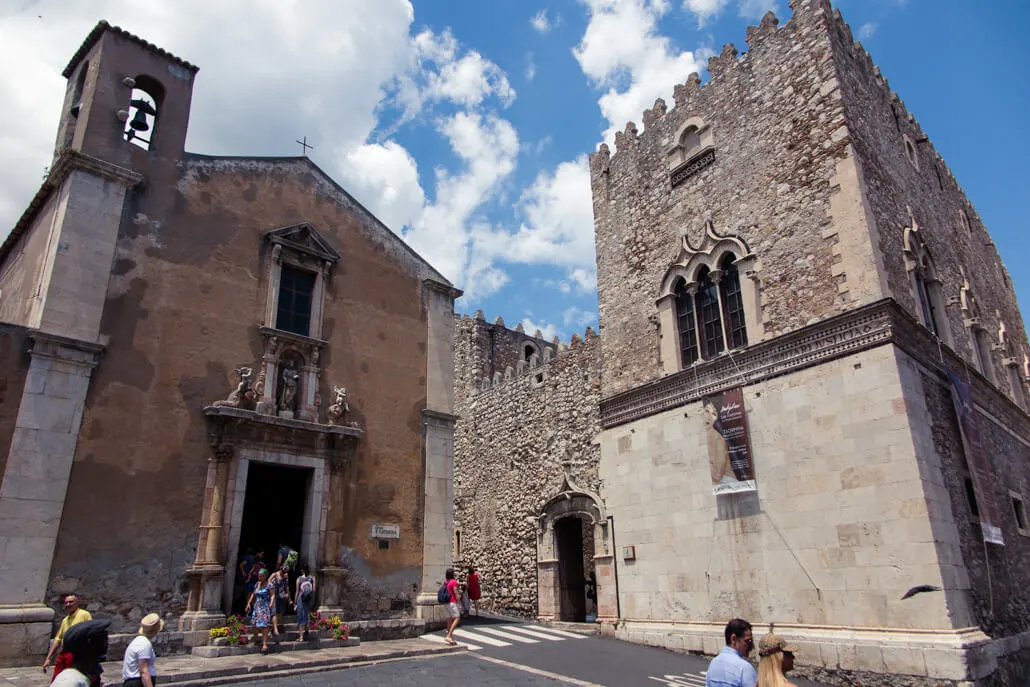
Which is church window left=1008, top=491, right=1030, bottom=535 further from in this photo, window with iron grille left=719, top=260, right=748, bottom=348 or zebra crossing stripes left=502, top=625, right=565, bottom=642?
zebra crossing stripes left=502, top=625, right=565, bottom=642

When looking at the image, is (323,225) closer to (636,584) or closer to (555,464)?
(555,464)

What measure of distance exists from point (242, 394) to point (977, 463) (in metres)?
13.7

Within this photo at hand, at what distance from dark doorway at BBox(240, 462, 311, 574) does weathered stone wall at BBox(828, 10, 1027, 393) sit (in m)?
12.2

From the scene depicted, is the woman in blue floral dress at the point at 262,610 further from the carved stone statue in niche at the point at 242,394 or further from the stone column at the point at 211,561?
the carved stone statue in niche at the point at 242,394

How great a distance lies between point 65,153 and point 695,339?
12.4 m

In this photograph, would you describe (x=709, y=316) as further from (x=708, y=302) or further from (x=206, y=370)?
(x=206, y=370)

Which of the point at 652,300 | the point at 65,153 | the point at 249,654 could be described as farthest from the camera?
the point at 652,300

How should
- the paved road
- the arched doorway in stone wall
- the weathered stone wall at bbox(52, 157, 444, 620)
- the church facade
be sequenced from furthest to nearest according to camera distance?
the arched doorway in stone wall → the weathered stone wall at bbox(52, 157, 444, 620) → the church facade → the paved road

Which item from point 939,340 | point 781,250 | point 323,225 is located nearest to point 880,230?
point 781,250

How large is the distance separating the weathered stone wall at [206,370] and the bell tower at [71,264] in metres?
0.25

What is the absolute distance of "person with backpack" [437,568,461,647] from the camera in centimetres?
1259

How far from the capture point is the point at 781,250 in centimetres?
1316

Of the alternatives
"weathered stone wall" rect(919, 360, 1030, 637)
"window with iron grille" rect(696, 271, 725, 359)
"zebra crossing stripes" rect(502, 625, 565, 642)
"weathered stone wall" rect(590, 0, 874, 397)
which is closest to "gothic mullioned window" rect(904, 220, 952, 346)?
"weathered stone wall" rect(919, 360, 1030, 637)

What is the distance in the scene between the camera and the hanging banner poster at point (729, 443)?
1275 centimetres
